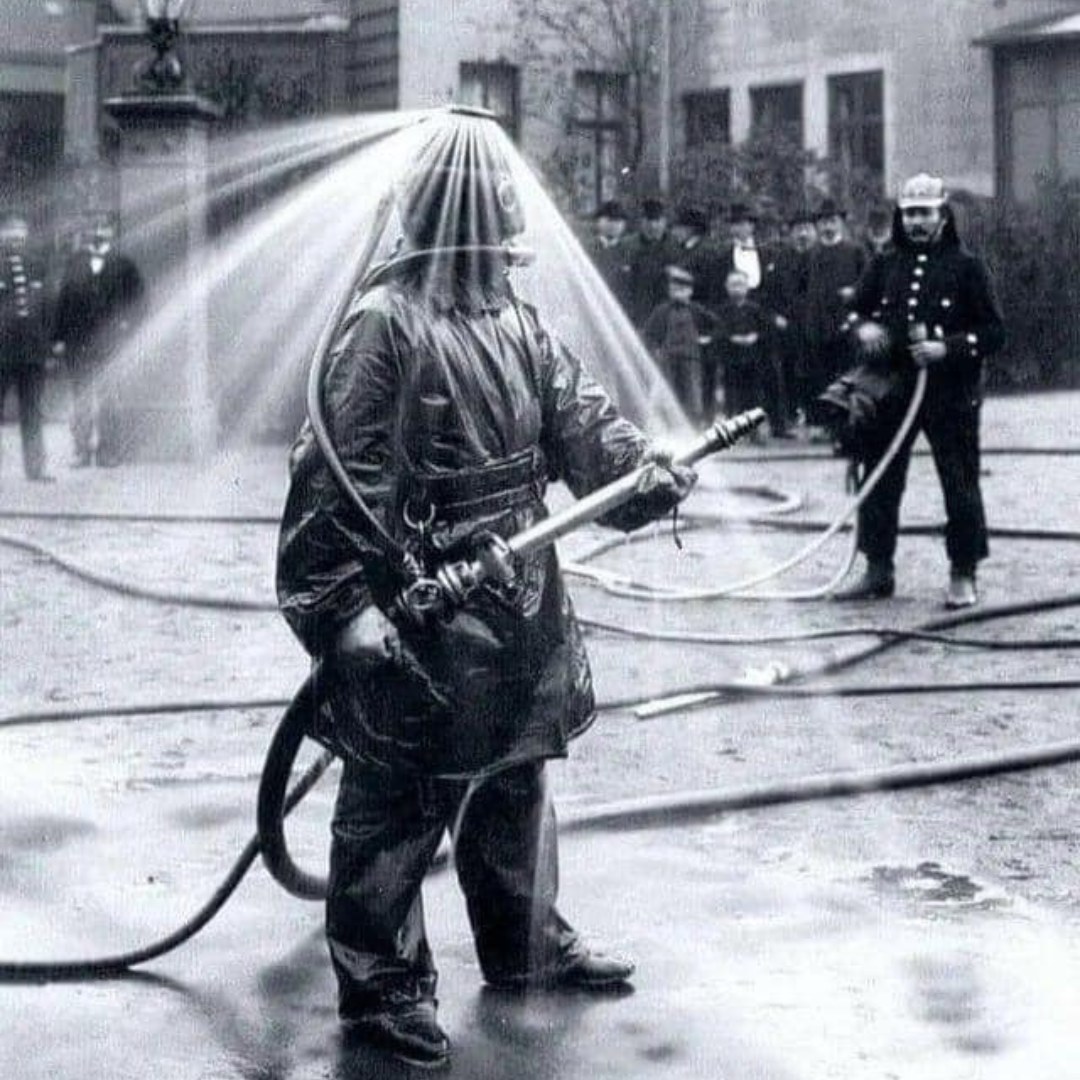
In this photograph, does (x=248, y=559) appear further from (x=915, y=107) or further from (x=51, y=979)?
(x=915, y=107)

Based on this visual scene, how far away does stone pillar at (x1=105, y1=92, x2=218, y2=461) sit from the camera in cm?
2000

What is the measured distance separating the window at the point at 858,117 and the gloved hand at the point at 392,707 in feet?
96.7

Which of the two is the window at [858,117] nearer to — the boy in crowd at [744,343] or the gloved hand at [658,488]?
the boy in crowd at [744,343]

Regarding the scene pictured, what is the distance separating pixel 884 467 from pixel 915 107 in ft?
77.3

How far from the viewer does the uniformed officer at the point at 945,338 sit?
11.3 meters

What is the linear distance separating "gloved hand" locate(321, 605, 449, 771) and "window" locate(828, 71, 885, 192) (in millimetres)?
29468

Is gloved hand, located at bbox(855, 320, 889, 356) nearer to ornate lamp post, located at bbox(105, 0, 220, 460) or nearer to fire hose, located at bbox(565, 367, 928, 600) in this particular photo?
fire hose, located at bbox(565, 367, 928, 600)

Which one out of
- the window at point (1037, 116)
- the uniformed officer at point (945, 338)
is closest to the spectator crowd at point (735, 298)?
the uniformed officer at point (945, 338)

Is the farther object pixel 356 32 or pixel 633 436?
pixel 356 32

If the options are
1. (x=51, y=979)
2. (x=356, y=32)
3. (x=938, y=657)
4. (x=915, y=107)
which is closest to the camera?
(x=51, y=979)

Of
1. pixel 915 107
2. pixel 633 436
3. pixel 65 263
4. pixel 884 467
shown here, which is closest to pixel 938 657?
pixel 884 467

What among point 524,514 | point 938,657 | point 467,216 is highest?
point 467,216

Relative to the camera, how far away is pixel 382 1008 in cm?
484

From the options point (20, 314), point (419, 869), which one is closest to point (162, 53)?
point (20, 314)
